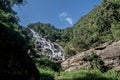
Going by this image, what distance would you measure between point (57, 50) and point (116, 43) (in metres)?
20.8

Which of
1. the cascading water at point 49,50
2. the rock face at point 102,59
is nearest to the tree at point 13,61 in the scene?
the rock face at point 102,59

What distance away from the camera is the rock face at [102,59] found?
3056 centimetres

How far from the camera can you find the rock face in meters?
30.6

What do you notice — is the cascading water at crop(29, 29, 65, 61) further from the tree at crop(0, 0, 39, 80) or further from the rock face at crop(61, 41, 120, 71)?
the tree at crop(0, 0, 39, 80)

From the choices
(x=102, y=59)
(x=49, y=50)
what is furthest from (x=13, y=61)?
(x=49, y=50)

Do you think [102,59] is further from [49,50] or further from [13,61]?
[13,61]

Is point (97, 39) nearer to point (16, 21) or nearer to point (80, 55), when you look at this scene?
point (16, 21)

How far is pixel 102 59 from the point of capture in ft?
102

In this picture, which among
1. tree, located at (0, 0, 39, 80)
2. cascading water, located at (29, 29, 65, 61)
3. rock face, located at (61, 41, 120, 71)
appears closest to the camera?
tree, located at (0, 0, 39, 80)

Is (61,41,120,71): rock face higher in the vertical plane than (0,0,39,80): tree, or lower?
higher

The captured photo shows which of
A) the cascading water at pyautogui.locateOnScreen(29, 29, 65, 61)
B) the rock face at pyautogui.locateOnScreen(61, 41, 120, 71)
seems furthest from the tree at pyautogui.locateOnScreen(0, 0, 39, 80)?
the cascading water at pyautogui.locateOnScreen(29, 29, 65, 61)

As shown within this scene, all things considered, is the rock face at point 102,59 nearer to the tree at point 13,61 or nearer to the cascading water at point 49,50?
the cascading water at point 49,50

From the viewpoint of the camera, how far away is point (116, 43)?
108ft

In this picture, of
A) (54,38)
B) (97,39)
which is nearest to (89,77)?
(97,39)
